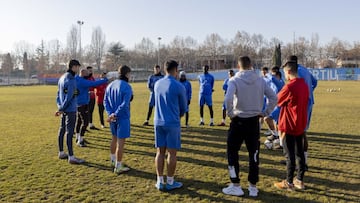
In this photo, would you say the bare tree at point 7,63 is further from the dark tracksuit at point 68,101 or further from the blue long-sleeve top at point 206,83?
the dark tracksuit at point 68,101

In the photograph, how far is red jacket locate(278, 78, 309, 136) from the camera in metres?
5.55

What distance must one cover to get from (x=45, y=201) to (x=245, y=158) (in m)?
→ 4.42

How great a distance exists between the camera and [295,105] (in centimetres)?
557

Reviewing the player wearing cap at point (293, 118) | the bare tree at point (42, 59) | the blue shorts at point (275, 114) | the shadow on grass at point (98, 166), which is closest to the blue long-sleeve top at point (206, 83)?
the blue shorts at point (275, 114)

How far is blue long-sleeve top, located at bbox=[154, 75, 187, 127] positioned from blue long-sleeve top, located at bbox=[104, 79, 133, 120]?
38.7 inches

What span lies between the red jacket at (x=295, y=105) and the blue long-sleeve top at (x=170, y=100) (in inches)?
67.9

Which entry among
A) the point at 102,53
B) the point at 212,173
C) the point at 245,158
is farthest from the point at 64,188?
the point at 102,53

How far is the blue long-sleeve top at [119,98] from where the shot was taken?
6.41m

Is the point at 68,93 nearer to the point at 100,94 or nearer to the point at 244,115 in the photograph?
the point at 244,115

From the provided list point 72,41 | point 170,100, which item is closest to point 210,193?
point 170,100

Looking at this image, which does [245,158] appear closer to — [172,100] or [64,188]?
[172,100]

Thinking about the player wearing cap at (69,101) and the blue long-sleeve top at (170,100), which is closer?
the blue long-sleeve top at (170,100)

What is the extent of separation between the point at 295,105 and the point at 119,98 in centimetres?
319

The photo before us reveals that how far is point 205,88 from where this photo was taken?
1253 centimetres
